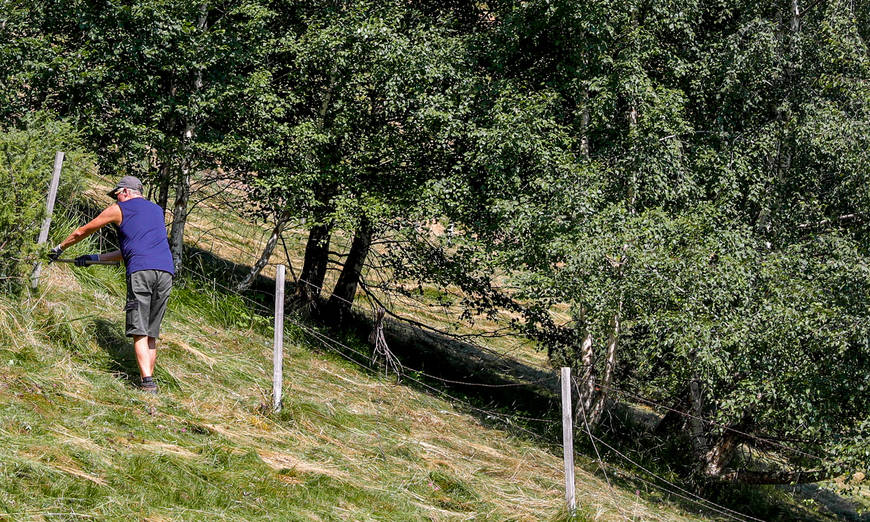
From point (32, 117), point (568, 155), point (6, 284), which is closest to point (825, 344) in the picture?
point (568, 155)

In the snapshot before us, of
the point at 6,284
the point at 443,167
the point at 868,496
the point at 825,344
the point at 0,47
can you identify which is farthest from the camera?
the point at 868,496

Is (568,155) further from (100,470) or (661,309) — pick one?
(100,470)

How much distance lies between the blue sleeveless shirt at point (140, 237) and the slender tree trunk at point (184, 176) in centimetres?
495

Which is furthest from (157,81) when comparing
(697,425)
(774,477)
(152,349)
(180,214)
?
(774,477)

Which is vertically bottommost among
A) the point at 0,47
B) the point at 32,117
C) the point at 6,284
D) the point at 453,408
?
the point at 453,408

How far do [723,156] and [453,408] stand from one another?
18.0 feet

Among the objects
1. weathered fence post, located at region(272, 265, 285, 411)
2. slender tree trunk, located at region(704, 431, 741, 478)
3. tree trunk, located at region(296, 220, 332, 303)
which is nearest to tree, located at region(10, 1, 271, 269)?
tree trunk, located at region(296, 220, 332, 303)

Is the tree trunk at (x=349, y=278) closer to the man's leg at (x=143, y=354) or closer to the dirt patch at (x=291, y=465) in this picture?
the man's leg at (x=143, y=354)

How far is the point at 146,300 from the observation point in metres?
7.08

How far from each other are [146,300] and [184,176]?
5569 mm

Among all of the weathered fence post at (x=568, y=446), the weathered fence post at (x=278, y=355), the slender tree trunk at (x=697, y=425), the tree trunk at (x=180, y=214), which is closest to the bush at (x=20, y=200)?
the weathered fence post at (x=278, y=355)

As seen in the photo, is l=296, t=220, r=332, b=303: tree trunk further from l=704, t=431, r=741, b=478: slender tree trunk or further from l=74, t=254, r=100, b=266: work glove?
l=74, t=254, r=100, b=266: work glove

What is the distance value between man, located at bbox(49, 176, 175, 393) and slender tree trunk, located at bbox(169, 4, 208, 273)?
16.2 ft

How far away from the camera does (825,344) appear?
9922mm
